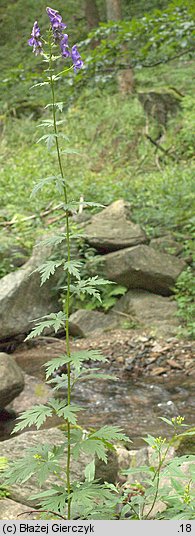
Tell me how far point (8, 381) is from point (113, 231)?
3.45 m

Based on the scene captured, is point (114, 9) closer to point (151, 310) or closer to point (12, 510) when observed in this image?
point (151, 310)

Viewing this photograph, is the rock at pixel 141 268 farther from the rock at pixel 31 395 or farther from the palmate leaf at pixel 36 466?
the palmate leaf at pixel 36 466

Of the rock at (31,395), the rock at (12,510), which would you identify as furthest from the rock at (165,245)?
the rock at (12,510)

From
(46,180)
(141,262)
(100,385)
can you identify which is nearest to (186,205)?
(141,262)

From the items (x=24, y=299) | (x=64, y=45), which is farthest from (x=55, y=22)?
(x=24, y=299)

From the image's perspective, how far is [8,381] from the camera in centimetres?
557

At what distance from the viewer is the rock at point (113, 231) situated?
8.48m

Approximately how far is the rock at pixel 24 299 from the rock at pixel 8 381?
198cm

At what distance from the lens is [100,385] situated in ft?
22.3

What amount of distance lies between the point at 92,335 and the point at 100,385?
3.88 feet

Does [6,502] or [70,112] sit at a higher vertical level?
[70,112]

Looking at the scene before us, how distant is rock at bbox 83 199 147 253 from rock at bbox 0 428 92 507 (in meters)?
4.55

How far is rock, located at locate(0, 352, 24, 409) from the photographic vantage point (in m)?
5.55

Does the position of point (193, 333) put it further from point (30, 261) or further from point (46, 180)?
point (46, 180)
